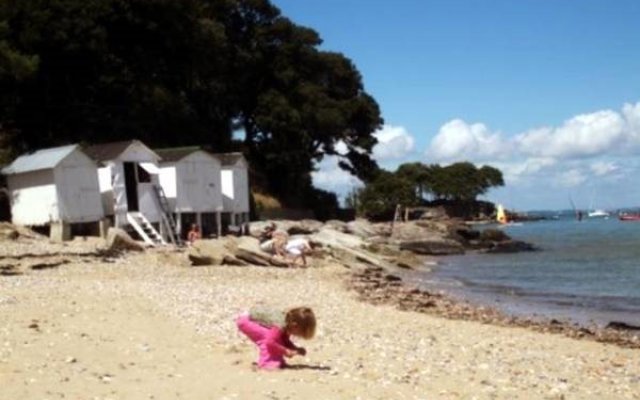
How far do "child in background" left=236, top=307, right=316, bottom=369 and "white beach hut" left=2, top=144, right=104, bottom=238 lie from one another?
91.9 feet

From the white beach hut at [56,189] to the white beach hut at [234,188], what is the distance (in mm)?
10893

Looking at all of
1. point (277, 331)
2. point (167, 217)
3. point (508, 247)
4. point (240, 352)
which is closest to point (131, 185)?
point (167, 217)

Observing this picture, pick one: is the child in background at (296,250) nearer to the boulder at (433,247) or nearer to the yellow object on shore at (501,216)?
the boulder at (433,247)

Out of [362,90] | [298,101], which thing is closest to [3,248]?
[298,101]

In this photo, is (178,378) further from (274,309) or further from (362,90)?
(362,90)

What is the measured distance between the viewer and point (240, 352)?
12438 millimetres

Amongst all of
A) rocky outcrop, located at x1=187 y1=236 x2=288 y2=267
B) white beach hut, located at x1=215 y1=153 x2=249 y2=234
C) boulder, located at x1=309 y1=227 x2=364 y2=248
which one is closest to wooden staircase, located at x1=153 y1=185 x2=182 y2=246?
white beach hut, located at x1=215 y1=153 x2=249 y2=234

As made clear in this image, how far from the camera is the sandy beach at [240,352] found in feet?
32.5

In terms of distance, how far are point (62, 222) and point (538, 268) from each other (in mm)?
26686

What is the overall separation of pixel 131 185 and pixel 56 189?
4.59 meters

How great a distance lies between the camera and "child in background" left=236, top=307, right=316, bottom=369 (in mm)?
10820

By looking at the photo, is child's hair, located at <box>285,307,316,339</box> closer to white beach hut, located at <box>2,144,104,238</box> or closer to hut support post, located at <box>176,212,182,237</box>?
white beach hut, located at <box>2,144,104,238</box>

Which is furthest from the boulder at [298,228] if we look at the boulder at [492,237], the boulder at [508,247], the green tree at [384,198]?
the green tree at [384,198]

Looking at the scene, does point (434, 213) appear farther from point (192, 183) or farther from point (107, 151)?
point (107, 151)
